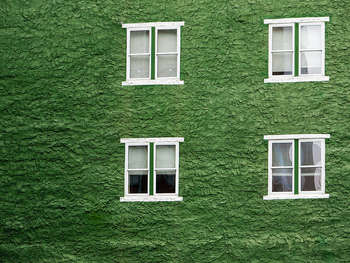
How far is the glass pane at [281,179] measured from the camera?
21094 mm

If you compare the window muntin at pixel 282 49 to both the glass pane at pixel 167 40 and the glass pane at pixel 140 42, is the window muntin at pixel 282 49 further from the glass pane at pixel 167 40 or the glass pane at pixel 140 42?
the glass pane at pixel 140 42

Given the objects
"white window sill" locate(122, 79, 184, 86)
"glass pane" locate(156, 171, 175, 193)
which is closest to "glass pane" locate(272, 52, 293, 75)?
"white window sill" locate(122, 79, 184, 86)

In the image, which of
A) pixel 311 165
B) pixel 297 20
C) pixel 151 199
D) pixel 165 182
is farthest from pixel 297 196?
pixel 297 20

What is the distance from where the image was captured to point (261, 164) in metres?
21.0

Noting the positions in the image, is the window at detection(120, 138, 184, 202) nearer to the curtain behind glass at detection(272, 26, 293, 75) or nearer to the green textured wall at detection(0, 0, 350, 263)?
the green textured wall at detection(0, 0, 350, 263)

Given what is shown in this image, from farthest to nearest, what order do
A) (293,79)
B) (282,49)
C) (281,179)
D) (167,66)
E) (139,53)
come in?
(139,53), (167,66), (282,49), (293,79), (281,179)

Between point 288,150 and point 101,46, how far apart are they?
6812 millimetres

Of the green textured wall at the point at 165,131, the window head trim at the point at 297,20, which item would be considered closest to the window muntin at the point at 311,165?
the green textured wall at the point at 165,131

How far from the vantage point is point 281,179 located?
2112 centimetres

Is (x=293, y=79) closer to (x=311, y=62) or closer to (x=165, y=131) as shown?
(x=311, y=62)

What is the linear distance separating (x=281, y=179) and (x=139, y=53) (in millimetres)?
6040

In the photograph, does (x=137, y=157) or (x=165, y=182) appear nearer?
(x=165, y=182)

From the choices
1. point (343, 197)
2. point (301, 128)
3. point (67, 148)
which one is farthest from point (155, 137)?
point (343, 197)

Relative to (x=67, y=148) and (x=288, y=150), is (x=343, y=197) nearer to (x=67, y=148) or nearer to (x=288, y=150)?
(x=288, y=150)
